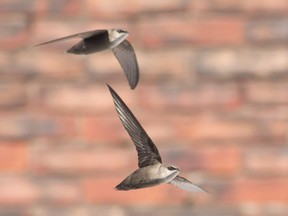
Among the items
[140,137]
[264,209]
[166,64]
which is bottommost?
[264,209]

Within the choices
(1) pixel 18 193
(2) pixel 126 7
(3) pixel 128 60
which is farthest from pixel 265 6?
(3) pixel 128 60

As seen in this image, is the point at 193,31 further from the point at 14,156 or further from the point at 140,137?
the point at 140,137

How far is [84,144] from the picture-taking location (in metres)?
1.67

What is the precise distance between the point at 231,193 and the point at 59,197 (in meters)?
0.33

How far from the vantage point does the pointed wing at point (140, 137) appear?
2.39ft

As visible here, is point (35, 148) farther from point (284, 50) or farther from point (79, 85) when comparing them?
point (284, 50)

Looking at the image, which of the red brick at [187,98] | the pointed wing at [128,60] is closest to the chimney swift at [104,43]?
the pointed wing at [128,60]

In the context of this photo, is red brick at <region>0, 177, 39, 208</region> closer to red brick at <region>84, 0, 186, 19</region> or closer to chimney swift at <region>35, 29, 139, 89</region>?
red brick at <region>84, 0, 186, 19</region>

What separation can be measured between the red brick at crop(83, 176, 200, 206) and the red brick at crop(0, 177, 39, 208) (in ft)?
0.35

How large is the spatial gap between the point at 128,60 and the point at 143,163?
99 millimetres

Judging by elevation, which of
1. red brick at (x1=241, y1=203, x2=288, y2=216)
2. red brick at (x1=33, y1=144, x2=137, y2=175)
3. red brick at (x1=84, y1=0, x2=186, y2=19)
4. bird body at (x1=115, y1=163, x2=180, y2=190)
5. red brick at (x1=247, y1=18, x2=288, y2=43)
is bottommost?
red brick at (x1=241, y1=203, x2=288, y2=216)

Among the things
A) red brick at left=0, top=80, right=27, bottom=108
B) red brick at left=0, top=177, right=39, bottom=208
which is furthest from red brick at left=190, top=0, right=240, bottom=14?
red brick at left=0, top=177, right=39, bottom=208

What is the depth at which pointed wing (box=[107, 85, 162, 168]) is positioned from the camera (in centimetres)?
73

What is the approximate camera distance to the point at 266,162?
166 centimetres
